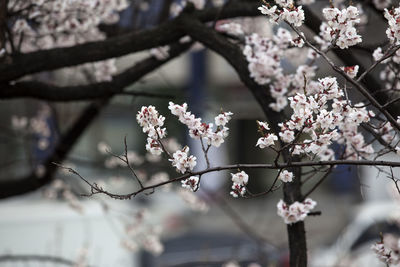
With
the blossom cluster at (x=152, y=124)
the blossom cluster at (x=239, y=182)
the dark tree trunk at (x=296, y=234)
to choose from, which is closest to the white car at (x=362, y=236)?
the dark tree trunk at (x=296, y=234)

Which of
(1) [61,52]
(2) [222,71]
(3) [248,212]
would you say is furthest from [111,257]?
(2) [222,71]

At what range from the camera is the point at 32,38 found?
517cm

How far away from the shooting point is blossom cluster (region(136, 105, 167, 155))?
2854 mm

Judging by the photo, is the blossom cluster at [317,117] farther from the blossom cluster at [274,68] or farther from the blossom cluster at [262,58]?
the blossom cluster at [262,58]

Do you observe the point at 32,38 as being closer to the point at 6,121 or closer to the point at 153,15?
the point at 153,15

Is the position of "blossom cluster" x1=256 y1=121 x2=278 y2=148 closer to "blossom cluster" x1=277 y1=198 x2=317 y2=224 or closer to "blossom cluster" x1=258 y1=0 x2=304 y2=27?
"blossom cluster" x1=258 y1=0 x2=304 y2=27

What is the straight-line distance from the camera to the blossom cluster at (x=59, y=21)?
4625mm

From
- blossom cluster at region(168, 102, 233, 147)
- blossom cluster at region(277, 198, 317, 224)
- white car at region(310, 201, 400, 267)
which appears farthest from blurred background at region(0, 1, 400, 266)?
blossom cluster at region(277, 198, 317, 224)

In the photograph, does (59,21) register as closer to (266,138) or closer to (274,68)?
(274,68)

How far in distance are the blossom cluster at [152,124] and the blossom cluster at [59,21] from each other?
1.80m

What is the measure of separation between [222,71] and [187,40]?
50.8 feet

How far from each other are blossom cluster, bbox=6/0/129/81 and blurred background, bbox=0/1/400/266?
63 cm

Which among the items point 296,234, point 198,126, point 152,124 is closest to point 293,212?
point 296,234

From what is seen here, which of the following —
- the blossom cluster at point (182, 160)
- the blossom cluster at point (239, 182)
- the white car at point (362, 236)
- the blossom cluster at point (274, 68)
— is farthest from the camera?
the white car at point (362, 236)
